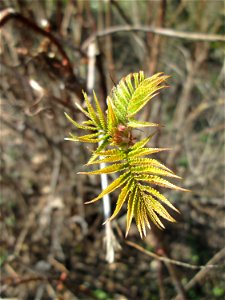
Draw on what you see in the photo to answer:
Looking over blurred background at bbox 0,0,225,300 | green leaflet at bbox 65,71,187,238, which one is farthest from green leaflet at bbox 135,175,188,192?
blurred background at bbox 0,0,225,300

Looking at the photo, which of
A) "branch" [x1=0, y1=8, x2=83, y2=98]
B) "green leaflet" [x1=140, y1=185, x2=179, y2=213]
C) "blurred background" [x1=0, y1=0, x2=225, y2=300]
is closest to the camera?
Answer: "green leaflet" [x1=140, y1=185, x2=179, y2=213]

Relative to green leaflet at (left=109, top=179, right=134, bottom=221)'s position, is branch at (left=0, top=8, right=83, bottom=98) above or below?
above

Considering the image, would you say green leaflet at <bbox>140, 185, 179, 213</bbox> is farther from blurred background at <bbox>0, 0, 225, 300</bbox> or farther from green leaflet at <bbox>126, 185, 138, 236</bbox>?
blurred background at <bbox>0, 0, 225, 300</bbox>

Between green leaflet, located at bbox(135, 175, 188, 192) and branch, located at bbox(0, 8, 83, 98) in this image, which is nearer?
green leaflet, located at bbox(135, 175, 188, 192)

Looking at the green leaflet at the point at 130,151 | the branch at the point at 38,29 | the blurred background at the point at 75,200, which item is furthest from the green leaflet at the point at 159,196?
the blurred background at the point at 75,200

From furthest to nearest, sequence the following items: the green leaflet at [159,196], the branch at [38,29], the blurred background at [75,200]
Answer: the blurred background at [75,200], the branch at [38,29], the green leaflet at [159,196]

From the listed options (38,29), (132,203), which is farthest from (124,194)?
(38,29)

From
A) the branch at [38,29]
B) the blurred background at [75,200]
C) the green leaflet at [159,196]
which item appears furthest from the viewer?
the blurred background at [75,200]

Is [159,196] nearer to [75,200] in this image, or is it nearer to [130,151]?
[130,151]

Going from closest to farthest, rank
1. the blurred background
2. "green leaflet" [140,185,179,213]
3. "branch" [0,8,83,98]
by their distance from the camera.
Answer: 1. "green leaflet" [140,185,179,213]
2. "branch" [0,8,83,98]
3. the blurred background

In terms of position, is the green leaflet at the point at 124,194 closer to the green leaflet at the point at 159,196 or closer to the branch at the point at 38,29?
the green leaflet at the point at 159,196

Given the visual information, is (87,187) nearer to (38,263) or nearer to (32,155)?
(38,263)
